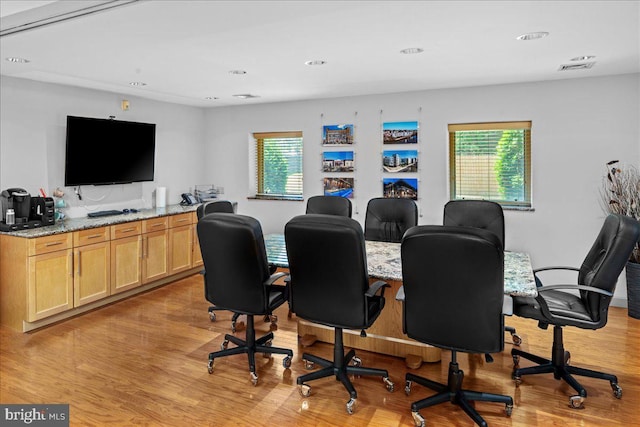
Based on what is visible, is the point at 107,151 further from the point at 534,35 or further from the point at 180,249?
the point at 534,35

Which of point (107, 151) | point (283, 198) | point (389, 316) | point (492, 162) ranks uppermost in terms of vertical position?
point (107, 151)

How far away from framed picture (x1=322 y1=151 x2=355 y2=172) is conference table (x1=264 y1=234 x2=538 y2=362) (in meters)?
2.09

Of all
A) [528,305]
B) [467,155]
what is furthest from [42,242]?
[467,155]

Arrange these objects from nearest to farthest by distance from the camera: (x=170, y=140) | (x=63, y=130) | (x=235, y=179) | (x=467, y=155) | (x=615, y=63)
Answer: (x=615, y=63) → (x=63, y=130) → (x=467, y=155) → (x=170, y=140) → (x=235, y=179)

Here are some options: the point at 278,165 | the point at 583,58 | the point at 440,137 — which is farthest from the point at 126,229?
the point at 583,58

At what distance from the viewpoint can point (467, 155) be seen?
16.5 ft

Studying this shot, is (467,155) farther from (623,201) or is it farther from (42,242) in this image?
(42,242)

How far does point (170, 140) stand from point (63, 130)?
156 centimetres

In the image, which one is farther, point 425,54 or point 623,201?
point 623,201

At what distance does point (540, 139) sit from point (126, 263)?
15.5 feet

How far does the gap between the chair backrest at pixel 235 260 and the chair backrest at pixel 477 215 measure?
188 cm

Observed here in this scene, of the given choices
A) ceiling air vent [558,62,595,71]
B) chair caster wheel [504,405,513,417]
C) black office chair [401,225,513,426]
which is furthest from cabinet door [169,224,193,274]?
ceiling air vent [558,62,595,71]

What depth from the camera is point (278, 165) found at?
6.24 metres

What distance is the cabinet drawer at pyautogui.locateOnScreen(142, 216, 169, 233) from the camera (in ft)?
16.0
